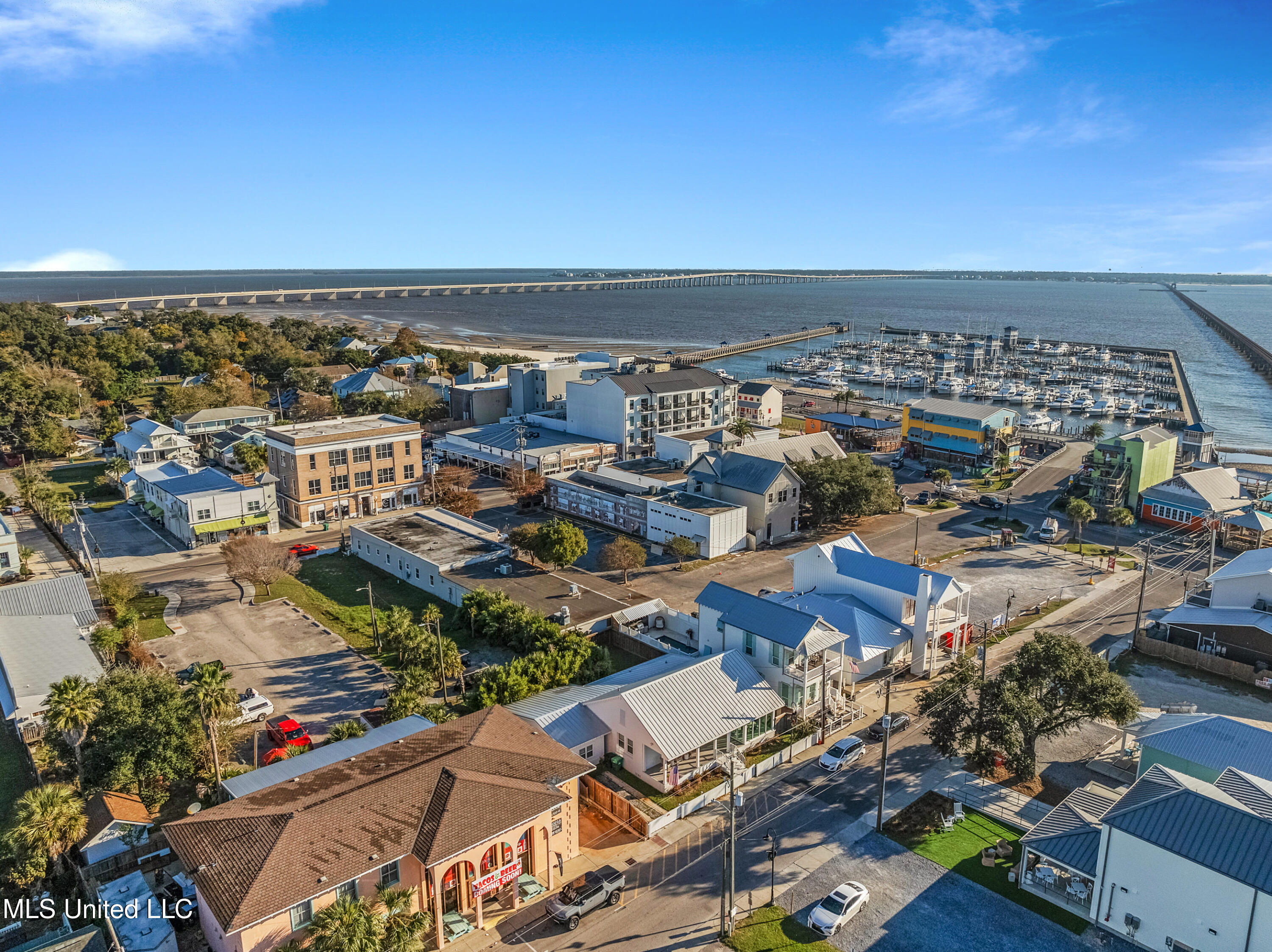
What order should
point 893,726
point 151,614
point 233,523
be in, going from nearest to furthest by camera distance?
point 893,726 < point 151,614 < point 233,523

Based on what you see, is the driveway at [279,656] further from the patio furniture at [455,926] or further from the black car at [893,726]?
the black car at [893,726]

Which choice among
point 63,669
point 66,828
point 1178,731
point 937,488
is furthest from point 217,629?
point 937,488

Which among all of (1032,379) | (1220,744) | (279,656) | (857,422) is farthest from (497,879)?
(1032,379)

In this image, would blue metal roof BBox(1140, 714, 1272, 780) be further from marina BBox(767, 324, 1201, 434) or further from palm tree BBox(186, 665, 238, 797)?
marina BBox(767, 324, 1201, 434)

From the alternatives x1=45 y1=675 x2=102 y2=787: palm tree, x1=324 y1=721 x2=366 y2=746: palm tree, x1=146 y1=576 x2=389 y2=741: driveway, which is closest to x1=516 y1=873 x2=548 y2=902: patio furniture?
x1=324 y1=721 x2=366 y2=746: palm tree

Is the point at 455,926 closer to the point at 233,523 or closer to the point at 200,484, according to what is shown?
the point at 233,523

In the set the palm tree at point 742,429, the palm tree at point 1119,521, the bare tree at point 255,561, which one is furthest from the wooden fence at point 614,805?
the palm tree at point 742,429
